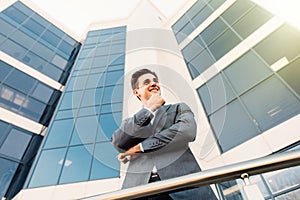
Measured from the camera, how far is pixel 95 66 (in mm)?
10008

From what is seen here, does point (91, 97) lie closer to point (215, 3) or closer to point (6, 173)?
point (6, 173)

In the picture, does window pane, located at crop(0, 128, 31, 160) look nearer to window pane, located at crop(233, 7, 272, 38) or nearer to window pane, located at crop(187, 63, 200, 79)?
window pane, located at crop(187, 63, 200, 79)

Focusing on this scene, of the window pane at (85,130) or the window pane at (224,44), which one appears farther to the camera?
the window pane at (224,44)

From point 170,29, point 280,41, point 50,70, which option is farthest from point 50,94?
point 280,41

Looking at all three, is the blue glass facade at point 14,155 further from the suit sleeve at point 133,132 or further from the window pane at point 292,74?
the window pane at point 292,74

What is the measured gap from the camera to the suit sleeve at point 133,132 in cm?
186

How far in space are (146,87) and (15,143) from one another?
7.70 metres

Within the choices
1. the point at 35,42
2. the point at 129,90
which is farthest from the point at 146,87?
the point at 35,42

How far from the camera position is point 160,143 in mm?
1743

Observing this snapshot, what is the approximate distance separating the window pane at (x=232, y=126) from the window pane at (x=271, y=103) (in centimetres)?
24

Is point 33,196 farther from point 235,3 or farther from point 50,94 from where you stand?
point 235,3

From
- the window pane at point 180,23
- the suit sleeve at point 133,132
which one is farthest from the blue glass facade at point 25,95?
the suit sleeve at point 133,132

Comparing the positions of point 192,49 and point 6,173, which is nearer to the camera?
point 6,173

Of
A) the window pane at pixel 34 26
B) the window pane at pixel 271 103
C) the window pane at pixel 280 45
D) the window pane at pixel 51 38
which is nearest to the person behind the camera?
the window pane at pixel 271 103
